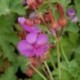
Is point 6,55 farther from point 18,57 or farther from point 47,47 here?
point 47,47

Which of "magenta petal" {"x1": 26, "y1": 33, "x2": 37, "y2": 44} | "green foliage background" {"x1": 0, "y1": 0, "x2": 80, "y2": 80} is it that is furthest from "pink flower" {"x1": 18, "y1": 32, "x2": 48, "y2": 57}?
"green foliage background" {"x1": 0, "y1": 0, "x2": 80, "y2": 80}

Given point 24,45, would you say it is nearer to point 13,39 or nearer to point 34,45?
point 34,45

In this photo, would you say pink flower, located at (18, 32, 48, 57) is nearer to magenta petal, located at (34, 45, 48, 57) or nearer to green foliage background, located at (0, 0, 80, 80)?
magenta petal, located at (34, 45, 48, 57)

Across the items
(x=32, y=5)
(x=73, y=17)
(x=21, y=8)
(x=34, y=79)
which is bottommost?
(x=34, y=79)

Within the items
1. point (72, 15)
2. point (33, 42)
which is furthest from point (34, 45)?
point (72, 15)

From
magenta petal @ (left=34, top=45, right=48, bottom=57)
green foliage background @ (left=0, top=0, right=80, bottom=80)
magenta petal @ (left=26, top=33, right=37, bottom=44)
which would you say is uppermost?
magenta petal @ (left=26, top=33, right=37, bottom=44)

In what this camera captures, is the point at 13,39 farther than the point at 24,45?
Yes

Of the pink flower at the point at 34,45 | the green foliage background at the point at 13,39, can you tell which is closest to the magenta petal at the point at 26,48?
the pink flower at the point at 34,45

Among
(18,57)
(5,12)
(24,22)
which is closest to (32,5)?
(24,22)
